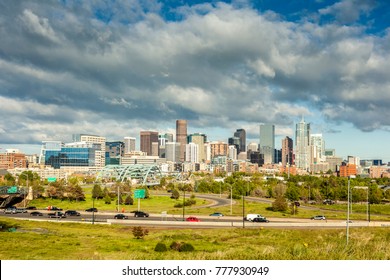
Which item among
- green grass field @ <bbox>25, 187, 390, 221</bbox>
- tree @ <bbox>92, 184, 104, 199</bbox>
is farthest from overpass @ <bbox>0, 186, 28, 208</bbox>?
tree @ <bbox>92, 184, 104, 199</bbox>

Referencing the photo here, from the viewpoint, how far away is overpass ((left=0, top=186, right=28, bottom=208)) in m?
112

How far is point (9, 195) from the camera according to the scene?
372 feet

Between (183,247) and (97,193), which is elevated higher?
(97,193)

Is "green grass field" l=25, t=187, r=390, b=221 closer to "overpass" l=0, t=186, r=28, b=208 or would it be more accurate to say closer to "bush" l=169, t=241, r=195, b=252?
"overpass" l=0, t=186, r=28, b=208

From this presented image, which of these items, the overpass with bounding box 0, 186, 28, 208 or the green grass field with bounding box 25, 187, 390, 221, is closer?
the green grass field with bounding box 25, 187, 390, 221

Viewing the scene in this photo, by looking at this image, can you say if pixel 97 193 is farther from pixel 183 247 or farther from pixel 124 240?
pixel 183 247

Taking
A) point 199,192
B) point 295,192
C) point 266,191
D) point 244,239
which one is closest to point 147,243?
point 244,239

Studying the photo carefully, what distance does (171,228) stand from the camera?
67188 millimetres

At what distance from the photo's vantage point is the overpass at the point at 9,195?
112 metres

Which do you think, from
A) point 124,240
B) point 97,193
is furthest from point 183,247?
point 97,193

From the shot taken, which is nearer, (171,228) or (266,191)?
(171,228)
